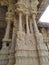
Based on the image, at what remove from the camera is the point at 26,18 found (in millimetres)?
4188

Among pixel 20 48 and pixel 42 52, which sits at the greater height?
pixel 20 48

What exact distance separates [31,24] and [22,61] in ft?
4.27

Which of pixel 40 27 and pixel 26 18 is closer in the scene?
pixel 26 18

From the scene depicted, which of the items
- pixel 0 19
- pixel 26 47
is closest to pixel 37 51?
pixel 26 47

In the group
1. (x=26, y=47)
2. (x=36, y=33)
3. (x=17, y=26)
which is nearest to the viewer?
(x=26, y=47)

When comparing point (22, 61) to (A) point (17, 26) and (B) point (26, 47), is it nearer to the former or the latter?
(B) point (26, 47)

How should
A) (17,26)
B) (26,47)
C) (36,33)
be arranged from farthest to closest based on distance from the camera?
(17,26) → (36,33) → (26,47)

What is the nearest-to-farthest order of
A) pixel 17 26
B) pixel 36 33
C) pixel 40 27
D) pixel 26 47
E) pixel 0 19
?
pixel 26 47, pixel 36 33, pixel 17 26, pixel 0 19, pixel 40 27

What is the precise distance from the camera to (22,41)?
364 cm

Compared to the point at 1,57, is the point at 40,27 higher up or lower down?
higher up

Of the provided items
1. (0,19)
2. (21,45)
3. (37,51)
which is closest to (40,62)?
(37,51)

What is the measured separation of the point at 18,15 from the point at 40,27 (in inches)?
106

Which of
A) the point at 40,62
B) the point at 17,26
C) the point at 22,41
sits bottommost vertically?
the point at 40,62

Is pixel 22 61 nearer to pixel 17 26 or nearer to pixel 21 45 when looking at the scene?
pixel 21 45
